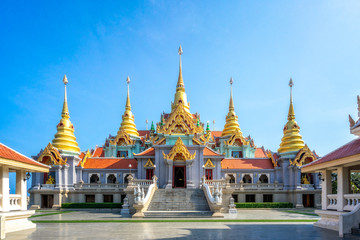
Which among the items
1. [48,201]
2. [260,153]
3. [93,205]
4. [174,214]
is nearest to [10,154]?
[174,214]

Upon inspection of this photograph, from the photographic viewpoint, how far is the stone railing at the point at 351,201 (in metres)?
13.5

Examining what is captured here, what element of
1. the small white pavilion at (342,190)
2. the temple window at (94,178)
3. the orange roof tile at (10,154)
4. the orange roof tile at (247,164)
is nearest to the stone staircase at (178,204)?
the small white pavilion at (342,190)

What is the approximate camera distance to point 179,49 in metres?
48.8

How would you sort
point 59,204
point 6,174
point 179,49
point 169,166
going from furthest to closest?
point 179,49, point 59,204, point 169,166, point 6,174

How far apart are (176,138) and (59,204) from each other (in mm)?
13952

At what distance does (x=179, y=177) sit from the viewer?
113 feet

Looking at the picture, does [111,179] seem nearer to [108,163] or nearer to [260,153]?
[108,163]

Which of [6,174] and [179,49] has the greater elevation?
[179,49]

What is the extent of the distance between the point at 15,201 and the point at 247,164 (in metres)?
29.5

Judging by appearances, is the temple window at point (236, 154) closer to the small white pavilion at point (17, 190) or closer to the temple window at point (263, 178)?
the temple window at point (263, 178)

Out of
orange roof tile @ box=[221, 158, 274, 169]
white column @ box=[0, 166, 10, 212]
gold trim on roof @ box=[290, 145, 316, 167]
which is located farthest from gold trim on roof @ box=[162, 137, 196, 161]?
white column @ box=[0, 166, 10, 212]

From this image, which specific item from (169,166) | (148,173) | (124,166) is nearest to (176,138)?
(169,166)

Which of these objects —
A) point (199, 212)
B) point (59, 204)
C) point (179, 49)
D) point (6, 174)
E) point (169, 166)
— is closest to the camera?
point (6, 174)

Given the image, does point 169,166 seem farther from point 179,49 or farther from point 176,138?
point 179,49
